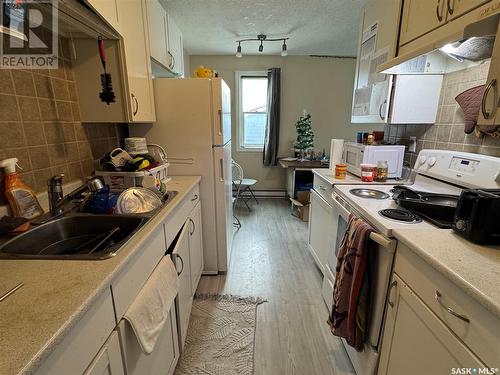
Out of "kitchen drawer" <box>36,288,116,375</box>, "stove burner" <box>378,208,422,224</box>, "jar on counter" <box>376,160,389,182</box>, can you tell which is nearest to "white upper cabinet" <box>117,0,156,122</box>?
"kitchen drawer" <box>36,288,116,375</box>

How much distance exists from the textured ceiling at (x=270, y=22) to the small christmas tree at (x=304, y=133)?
3.33 ft

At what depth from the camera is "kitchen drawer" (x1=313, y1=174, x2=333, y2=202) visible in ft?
6.22

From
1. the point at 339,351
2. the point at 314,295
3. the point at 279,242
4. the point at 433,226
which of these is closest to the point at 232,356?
the point at 339,351

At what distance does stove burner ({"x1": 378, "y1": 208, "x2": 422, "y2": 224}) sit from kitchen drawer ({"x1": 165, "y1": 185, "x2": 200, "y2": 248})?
1.07 meters

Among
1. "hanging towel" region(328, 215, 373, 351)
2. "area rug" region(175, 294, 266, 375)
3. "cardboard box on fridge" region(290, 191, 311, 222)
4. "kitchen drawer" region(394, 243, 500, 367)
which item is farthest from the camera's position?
"cardboard box on fridge" region(290, 191, 311, 222)

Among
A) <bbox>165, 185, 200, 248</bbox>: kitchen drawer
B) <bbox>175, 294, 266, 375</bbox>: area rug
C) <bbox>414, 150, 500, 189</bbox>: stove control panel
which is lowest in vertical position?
<bbox>175, 294, 266, 375</bbox>: area rug

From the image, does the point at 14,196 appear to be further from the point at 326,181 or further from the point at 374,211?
the point at 326,181

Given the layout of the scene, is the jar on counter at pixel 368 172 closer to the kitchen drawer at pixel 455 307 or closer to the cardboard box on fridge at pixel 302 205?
the kitchen drawer at pixel 455 307

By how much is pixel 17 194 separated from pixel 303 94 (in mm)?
4059

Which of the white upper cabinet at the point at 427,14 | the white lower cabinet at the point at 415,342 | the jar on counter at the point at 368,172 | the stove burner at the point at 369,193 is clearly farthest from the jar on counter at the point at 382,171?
the white lower cabinet at the point at 415,342

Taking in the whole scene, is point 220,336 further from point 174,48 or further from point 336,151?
point 174,48

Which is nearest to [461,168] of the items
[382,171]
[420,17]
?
[382,171]

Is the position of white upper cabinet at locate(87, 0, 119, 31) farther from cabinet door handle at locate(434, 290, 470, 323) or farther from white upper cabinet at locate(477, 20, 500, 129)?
cabinet door handle at locate(434, 290, 470, 323)

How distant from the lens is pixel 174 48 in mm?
2396
